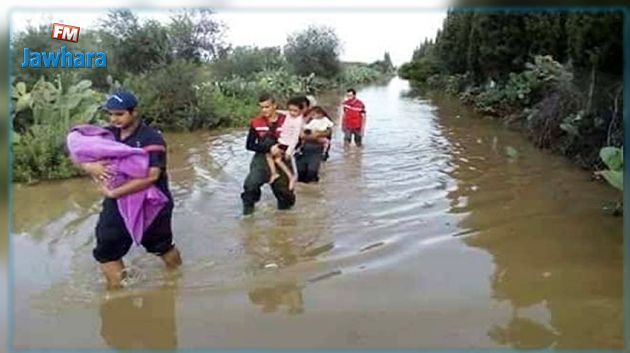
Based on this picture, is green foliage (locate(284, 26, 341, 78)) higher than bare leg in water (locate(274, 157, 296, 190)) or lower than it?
higher

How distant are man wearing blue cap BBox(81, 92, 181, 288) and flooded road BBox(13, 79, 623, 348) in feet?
1.03

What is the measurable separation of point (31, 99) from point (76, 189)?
232 cm

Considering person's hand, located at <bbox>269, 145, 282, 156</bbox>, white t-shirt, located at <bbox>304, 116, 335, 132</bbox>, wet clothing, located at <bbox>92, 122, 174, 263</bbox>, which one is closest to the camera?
wet clothing, located at <bbox>92, 122, 174, 263</bbox>

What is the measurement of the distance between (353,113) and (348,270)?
7.63 meters

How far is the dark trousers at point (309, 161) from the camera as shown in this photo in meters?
8.21

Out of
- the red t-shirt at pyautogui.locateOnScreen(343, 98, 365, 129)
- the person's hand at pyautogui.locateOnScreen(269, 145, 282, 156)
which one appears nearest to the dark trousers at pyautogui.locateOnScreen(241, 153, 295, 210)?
the person's hand at pyautogui.locateOnScreen(269, 145, 282, 156)

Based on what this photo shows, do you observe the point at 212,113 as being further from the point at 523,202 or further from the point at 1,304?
the point at 1,304

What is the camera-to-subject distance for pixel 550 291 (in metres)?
4.67

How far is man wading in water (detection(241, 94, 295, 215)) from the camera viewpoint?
20.9ft

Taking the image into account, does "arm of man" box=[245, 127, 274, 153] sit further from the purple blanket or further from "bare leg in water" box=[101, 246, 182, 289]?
the purple blanket

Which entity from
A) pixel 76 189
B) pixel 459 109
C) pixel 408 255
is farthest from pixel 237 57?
pixel 408 255

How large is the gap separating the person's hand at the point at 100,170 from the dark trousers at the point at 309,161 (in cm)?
390

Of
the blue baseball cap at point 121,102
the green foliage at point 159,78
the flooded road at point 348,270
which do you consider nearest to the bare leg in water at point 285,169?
the flooded road at point 348,270

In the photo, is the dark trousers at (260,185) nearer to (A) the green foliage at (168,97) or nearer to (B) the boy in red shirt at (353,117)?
(B) the boy in red shirt at (353,117)
